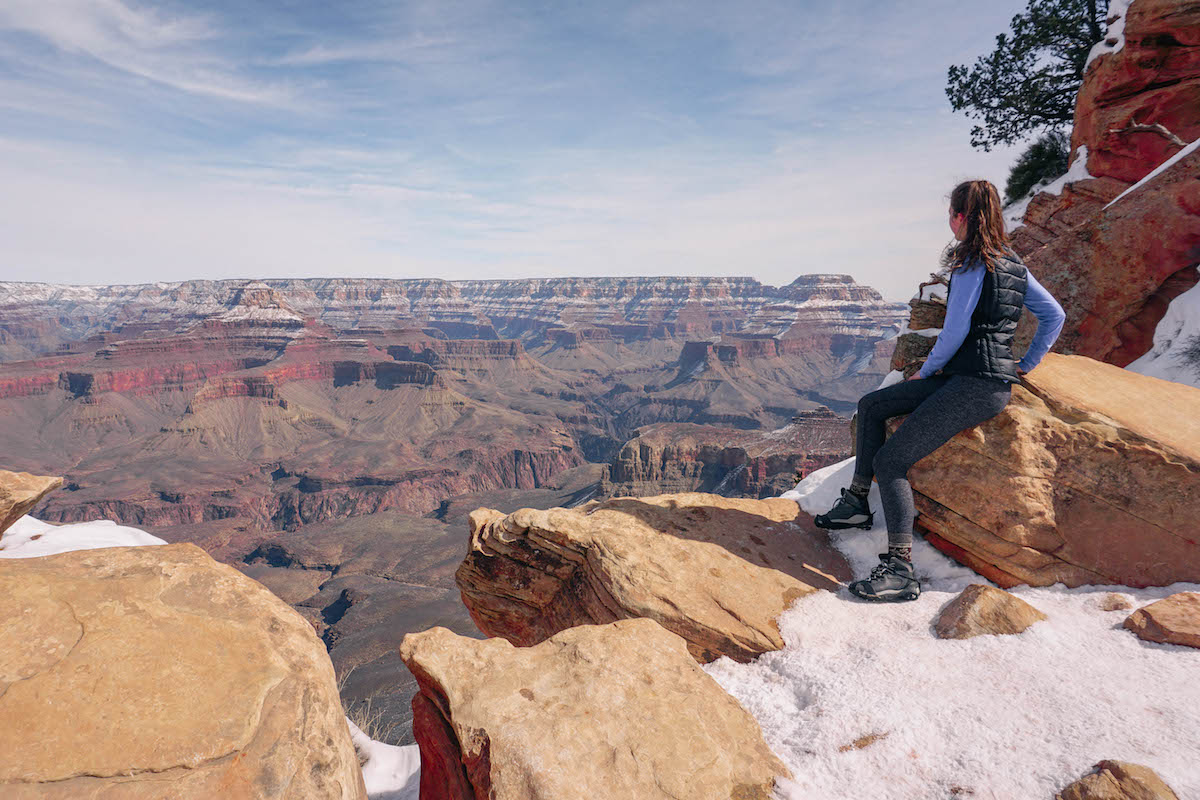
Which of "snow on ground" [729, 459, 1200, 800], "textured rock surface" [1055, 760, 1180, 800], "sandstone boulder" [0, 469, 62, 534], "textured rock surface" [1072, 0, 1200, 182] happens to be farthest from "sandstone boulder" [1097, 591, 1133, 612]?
"textured rock surface" [1072, 0, 1200, 182]

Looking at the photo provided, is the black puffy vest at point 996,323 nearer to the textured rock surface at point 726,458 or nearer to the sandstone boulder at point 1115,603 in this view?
the sandstone boulder at point 1115,603

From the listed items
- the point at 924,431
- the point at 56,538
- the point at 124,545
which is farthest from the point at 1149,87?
the point at 56,538

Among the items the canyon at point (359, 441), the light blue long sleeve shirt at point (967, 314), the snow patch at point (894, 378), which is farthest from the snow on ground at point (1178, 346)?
the canyon at point (359, 441)

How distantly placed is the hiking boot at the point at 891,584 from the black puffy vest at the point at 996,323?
2.02 metres

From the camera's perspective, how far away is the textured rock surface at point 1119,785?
2.62 m

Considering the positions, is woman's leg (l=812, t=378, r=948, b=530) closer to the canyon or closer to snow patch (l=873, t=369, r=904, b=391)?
snow patch (l=873, t=369, r=904, b=391)

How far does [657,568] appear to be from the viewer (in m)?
5.85

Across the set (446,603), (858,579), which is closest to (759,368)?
(446,603)

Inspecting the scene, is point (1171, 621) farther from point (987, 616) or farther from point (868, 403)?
point (868, 403)

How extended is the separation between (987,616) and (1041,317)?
2945 millimetres

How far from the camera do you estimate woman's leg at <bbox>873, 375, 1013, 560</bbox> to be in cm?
515

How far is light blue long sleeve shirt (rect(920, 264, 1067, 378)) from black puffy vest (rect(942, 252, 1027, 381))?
0.07 meters

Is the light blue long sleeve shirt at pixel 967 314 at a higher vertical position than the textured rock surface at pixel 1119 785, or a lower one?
higher

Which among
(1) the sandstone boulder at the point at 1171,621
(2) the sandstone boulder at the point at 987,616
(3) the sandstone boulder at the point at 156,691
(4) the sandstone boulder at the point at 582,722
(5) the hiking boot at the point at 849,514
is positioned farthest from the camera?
(5) the hiking boot at the point at 849,514
